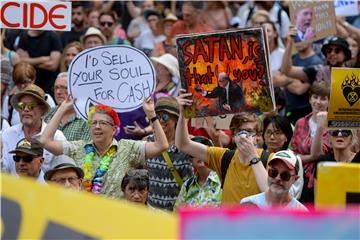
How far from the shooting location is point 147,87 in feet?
28.5

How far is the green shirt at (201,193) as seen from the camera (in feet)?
25.8

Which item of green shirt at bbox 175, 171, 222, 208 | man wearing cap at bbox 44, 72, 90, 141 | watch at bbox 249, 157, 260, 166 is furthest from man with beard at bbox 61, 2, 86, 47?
watch at bbox 249, 157, 260, 166

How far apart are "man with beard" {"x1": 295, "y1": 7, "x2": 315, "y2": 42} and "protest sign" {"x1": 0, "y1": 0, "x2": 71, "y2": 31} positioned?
9.95 ft

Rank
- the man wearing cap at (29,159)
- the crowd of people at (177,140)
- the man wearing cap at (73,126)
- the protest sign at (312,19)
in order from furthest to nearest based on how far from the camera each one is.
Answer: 1. the protest sign at (312,19)
2. the man wearing cap at (73,126)
3. the man wearing cap at (29,159)
4. the crowd of people at (177,140)

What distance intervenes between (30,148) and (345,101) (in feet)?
7.19

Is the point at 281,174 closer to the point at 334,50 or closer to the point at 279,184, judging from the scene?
the point at 279,184

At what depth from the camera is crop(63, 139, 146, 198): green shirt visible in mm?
7809

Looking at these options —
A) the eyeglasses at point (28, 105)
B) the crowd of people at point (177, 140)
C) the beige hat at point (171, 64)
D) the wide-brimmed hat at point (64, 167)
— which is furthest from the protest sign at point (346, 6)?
the wide-brimmed hat at point (64, 167)

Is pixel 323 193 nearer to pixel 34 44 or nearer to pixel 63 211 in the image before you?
pixel 63 211

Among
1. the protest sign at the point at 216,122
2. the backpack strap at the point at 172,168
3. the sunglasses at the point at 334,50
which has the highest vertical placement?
the sunglasses at the point at 334,50

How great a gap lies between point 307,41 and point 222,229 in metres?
8.26

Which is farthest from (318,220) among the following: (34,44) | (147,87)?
→ (34,44)

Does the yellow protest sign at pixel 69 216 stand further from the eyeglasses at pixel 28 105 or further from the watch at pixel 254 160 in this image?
the eyeglasses at pixel 28 105

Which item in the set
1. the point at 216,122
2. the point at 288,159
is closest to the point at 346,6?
the point at 216,122
